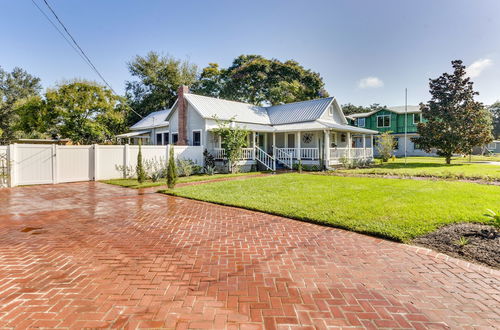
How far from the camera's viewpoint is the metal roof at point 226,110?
1948 cm

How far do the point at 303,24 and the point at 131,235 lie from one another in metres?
16.5

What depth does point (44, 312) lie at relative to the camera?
277cm

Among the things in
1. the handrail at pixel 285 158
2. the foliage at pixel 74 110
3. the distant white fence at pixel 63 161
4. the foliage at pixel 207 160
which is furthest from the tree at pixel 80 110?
the handrail at pixel 285 158

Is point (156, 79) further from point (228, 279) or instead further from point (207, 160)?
point (228, 279)

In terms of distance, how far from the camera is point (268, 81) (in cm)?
3253

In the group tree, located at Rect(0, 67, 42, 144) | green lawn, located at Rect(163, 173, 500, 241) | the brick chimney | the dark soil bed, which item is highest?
tree, located at Rect(0, 67, 42, 144)

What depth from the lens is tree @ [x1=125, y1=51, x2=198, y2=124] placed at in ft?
118

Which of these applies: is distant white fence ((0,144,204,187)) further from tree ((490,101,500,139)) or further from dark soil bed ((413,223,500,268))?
tree ((490,101,500,139))

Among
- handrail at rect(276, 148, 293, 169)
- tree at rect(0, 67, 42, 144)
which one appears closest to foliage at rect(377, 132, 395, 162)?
handrail at rect(276, 148, 293, 169)

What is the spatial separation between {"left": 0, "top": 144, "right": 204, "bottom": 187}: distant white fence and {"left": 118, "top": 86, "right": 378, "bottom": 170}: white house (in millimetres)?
4402

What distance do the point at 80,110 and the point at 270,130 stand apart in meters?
17.1

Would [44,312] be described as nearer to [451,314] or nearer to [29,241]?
[29,241]

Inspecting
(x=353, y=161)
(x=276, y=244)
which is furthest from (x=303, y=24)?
(x=276, y=244)

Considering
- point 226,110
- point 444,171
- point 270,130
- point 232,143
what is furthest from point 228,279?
point 226,110
